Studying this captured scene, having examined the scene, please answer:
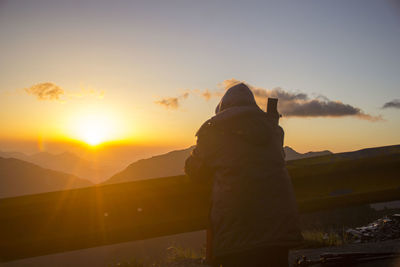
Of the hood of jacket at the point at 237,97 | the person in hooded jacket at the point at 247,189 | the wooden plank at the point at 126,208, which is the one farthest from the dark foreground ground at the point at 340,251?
the hood of jacket at the point at 237,97

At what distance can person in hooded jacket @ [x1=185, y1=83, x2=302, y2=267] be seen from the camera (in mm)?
2438

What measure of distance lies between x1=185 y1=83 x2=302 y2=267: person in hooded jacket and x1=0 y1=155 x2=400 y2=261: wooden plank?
0.62ft

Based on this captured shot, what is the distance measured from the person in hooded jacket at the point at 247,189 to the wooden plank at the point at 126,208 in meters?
0.19

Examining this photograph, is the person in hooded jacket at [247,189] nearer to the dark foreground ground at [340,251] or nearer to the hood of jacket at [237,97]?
the hood of jacket at [237,97]

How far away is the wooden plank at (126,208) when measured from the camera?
2.13 metres

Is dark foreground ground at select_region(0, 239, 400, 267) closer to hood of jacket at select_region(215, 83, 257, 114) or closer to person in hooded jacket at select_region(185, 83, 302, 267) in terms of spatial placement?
A: person in hooded jacket at select_region(185, 83, 302, 267)

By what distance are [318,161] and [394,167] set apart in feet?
2.82

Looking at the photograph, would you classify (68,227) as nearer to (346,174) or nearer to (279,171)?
(279,171)

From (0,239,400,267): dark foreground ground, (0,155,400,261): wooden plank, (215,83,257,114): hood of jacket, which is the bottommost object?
(0,239,400,267): dark foreground ground

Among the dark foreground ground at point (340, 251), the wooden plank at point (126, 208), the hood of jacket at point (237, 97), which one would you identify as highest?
the hood of jacket at point (237, 97)

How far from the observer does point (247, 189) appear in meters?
2.46

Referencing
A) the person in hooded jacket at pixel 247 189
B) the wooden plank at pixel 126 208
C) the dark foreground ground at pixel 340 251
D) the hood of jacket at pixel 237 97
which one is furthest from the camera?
the dark foreground ground at pixel 340 251

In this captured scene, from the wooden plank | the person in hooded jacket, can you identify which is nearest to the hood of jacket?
the person in hooded jacket

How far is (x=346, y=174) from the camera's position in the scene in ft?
9.52
